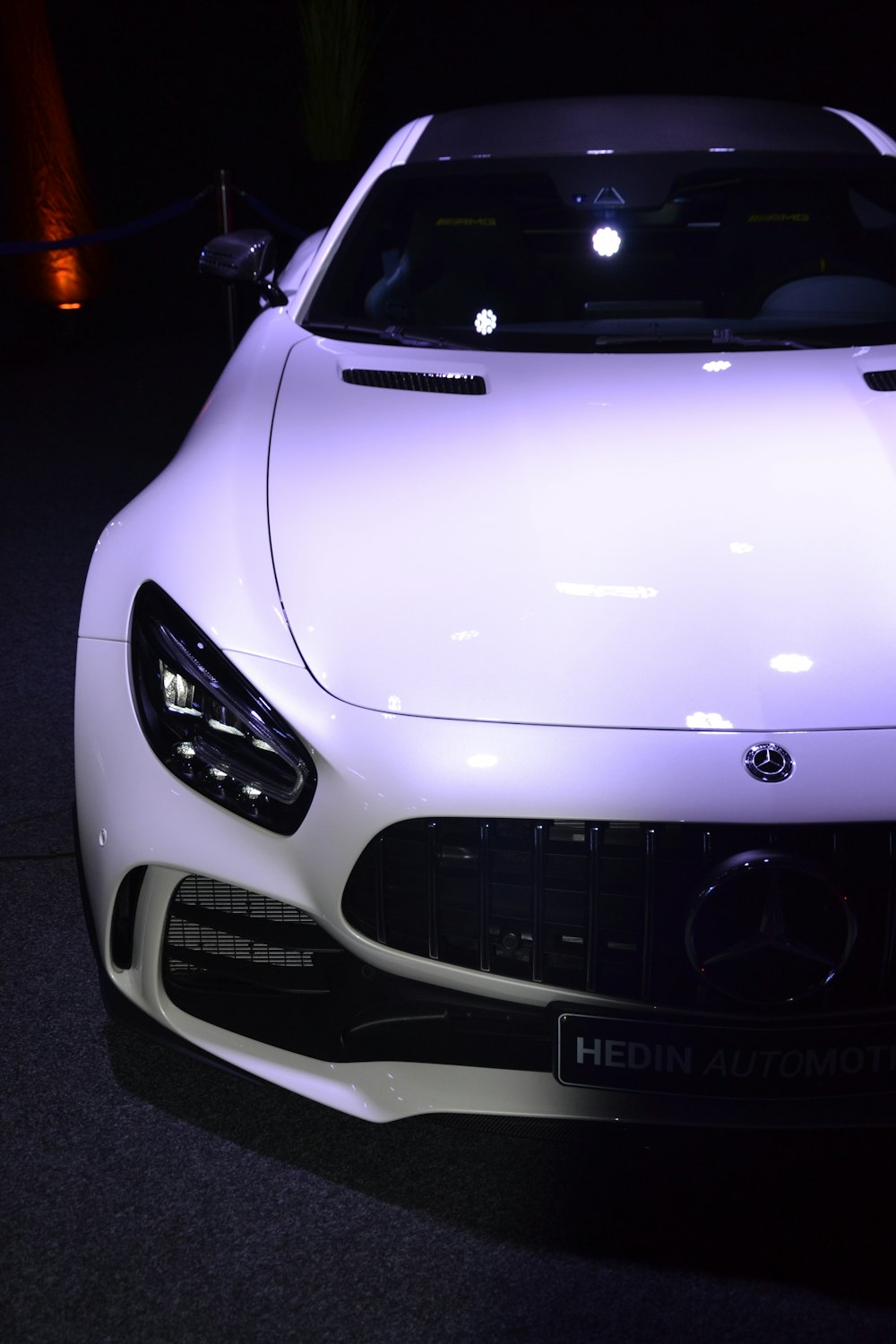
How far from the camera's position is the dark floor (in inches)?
55.6

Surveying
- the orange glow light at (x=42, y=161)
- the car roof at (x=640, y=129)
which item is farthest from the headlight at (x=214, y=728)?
the orange glow light at (x=42, y=161)

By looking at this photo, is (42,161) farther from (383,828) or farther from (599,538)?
(383,828)

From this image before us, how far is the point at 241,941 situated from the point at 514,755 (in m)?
0.41

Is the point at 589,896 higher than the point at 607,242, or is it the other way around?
the point at 607,242

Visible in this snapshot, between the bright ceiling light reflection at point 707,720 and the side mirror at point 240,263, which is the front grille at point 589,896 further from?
the side mirror at point 240,263

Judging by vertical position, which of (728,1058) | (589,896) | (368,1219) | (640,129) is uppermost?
(640,129)

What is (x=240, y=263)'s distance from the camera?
8.83 feet

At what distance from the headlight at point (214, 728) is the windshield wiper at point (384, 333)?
2.92 feet

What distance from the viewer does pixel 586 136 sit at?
8.79ft

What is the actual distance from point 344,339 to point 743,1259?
5.18ft

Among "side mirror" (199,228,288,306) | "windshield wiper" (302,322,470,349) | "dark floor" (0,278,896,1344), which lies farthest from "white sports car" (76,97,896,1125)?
"side mirror" (199,228,288,306)

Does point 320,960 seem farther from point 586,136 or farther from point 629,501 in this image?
point 586,136

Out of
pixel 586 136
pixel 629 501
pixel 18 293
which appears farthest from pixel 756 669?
pixel 18 293

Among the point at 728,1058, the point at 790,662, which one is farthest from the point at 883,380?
the point at 728,1058
